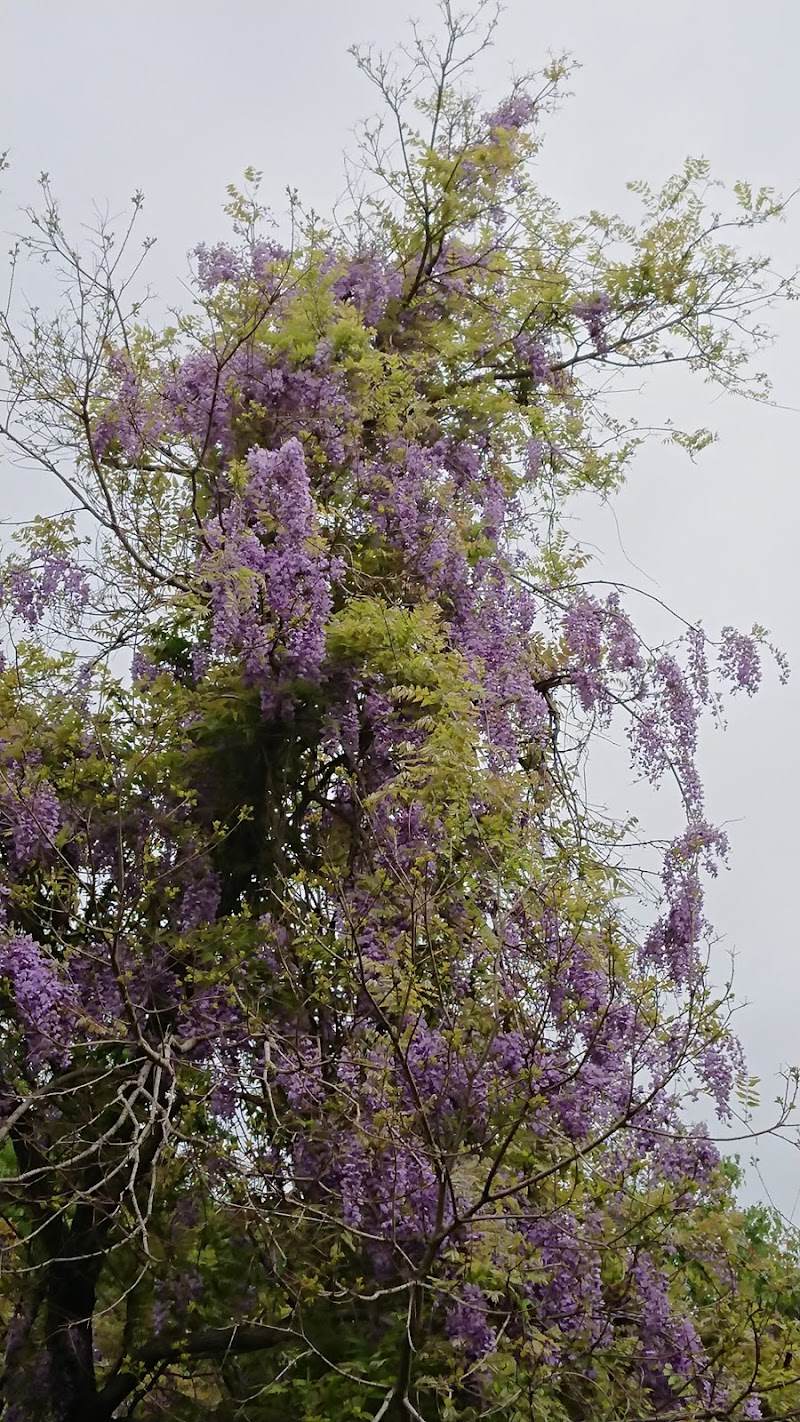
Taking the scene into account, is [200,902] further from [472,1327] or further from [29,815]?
[472,1327]

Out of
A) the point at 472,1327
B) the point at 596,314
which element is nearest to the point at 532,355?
the point at 596,314

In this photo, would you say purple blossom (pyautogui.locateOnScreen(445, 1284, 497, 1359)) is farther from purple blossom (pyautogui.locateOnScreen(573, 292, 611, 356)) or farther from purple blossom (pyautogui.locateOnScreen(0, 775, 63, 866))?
purple blossom (pyautogui.locateOnScreen(573, 292, 611, 356))

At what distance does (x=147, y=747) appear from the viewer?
5.70 metres

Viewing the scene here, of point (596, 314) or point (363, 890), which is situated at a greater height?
point (596, 314)

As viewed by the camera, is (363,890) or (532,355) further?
(532,355)

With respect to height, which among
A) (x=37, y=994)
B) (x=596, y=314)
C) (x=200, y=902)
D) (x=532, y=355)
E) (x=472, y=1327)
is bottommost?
(x=472, y=1327)

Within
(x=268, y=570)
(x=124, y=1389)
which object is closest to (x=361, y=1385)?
(x=124, y=1389)

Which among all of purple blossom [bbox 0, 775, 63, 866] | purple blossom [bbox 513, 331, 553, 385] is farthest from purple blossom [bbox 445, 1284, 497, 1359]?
purple blossom [bbox 513, 331, 553, 385]

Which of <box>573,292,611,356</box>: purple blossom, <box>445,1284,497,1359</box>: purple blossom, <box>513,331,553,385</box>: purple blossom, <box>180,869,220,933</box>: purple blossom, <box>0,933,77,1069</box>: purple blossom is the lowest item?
<box>445,1284,497,1359</box>: purple blossom

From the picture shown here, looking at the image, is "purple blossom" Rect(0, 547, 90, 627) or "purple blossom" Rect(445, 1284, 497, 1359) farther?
"purple blossom" Rect(0, 547, 90, 627)

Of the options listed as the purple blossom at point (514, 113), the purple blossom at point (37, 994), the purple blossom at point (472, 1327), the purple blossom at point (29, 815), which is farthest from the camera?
the purple blossom at point (514, 113)

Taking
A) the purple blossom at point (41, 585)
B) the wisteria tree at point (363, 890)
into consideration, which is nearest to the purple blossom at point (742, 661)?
the wisteria tree at point (363, 890)

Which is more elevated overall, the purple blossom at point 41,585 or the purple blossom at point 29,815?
the purple blossom at point 41,585

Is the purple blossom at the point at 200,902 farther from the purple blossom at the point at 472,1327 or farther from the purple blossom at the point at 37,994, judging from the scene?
the purple blossom at the point at 472,1327
